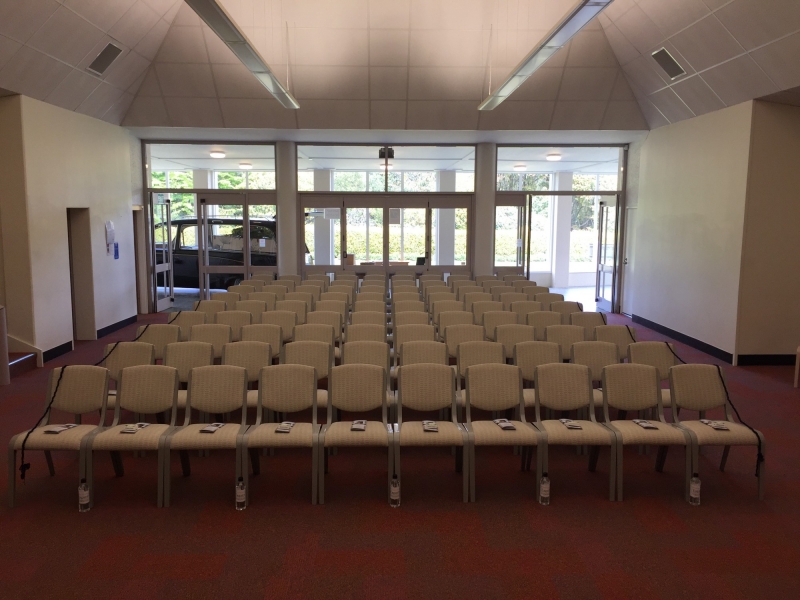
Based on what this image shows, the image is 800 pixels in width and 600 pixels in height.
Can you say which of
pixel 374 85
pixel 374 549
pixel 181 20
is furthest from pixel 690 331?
pixel 181 20

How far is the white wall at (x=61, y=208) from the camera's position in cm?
823

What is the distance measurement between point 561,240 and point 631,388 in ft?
45.1

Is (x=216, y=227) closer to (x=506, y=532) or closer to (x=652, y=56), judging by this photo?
(x=652, y=56)

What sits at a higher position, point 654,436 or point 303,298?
point 303,298

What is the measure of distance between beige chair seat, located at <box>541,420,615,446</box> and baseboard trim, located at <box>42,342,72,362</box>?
7.39m

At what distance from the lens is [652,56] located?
9.34m

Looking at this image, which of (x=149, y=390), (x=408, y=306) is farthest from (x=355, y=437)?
(x=408, y=306)

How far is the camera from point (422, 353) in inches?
225

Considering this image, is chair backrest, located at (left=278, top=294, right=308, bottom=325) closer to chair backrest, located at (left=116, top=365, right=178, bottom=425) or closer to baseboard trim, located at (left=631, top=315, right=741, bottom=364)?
chair backrest, located at (left=116, top=365, right=178, bottom=425)

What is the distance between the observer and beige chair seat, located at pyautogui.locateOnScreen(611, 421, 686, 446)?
435cm

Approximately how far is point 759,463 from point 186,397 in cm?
445

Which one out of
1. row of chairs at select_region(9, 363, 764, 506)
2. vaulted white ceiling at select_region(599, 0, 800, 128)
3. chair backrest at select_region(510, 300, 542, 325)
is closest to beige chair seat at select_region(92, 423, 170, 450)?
row of chairs at select_region(9, 363, 764, 506)

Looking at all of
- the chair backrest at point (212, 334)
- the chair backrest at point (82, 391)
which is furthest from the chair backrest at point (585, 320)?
the chair backrest at point (82, 391)

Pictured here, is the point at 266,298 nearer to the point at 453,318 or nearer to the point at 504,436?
the point at 453,318
